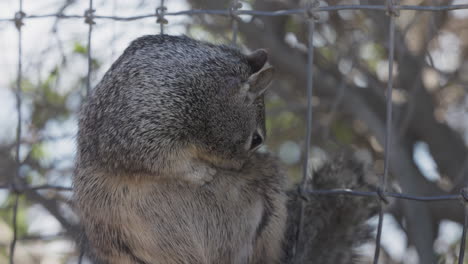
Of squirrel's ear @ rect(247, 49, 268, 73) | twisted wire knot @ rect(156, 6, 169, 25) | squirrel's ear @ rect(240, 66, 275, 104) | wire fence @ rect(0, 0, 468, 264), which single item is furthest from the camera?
twisted wire knot @ rect(156, 6, 169, 25)

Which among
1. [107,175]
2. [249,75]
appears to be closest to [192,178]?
[107,175]

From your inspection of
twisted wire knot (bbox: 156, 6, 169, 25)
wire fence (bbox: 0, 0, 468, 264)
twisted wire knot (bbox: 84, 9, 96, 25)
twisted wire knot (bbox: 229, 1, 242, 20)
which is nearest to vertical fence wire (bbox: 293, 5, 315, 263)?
wire fence (bbox: 0, 0, 468, 264)

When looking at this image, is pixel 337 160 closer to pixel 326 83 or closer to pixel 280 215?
pixel 280 215

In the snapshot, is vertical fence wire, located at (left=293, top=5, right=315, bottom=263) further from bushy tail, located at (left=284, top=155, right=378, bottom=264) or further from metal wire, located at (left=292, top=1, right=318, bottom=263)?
bushy tail, located at (left=284, top=155, right=378, bottom=264)

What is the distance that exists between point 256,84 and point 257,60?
14cm

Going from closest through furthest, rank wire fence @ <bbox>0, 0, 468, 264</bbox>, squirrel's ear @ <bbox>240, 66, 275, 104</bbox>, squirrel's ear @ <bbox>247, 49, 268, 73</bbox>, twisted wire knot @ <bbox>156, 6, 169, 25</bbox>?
wire fence @ <bbox>0, 0, 468, 264</bbox>
squirrel's ear @ <bbox>240, 66, 275, 104</bbox>
squirrel's ear @ <bbox>247, 49, 268, 73</bbox>
twisted wire knot @ <bbox>156, 6, 169, 25</bbox>

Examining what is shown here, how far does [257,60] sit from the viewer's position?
5.79 ft

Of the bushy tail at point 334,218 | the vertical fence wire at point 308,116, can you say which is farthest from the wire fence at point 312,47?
the bushy tail at point 334,218

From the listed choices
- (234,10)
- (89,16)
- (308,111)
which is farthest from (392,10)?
(89,16)

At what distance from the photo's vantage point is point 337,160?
1.93m

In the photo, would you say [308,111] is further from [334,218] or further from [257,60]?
[334,218]

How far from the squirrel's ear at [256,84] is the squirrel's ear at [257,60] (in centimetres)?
11

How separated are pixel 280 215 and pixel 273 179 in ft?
0.34

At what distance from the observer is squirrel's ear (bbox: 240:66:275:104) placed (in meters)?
1.64
